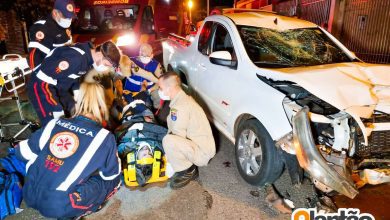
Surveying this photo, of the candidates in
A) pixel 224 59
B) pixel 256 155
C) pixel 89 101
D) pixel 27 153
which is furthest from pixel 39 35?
pixel 256 155

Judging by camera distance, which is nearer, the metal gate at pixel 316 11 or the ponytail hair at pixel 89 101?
the ponytail hair at pixel 89 101

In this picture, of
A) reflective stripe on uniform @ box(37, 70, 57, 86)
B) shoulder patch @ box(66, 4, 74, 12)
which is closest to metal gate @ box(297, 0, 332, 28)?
shoulder patch @ box(66, 4, 74, 12)

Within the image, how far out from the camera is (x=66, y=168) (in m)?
2.32

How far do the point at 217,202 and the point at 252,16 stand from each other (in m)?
2.66

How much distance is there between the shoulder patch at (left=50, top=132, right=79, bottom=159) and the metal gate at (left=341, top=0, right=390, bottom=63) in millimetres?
8295

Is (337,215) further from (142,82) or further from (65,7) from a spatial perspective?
(65,7)

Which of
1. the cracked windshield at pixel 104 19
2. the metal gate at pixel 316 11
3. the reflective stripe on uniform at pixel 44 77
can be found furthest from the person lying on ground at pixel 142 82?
the metal gate at pixel 316 11

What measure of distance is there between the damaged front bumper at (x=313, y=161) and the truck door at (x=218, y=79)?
1.06m

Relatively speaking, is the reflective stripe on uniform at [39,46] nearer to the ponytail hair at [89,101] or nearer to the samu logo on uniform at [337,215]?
the ponytail hair at [89,101]

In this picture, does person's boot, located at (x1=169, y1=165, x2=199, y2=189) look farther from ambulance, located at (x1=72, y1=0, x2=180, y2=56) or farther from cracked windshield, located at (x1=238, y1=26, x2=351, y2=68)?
ambulance, located at (x1=72, y1=0, x2=180, y2=56)

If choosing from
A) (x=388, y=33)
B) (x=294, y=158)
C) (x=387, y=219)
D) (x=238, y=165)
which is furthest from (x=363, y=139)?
(x=388, y=33)

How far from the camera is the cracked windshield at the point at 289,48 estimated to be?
11.3 ft

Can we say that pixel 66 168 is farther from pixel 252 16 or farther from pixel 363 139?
pixel 252 16

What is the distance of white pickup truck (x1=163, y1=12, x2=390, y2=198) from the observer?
2.37 metres
